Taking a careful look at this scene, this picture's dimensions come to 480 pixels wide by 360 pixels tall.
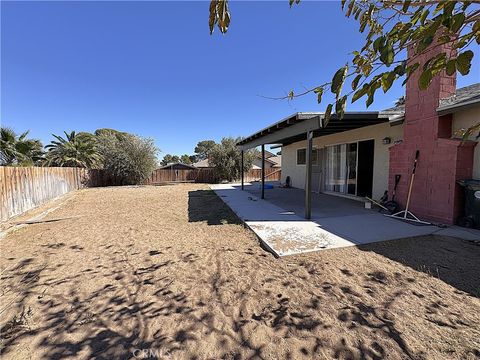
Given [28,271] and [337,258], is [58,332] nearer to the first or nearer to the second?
[28,271]

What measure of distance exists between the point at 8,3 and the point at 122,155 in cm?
1475

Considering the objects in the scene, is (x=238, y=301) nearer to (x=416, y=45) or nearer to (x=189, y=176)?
(x=416, y=45)

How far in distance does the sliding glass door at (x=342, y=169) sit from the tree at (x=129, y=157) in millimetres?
15754

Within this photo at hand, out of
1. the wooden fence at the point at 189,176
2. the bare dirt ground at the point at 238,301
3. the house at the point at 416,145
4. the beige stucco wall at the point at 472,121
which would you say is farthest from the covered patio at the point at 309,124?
the wooden fence at the point at 189,176

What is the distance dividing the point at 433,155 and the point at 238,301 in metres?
5.67

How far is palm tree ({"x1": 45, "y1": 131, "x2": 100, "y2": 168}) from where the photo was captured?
19.3 metres

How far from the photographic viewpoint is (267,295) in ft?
8.86

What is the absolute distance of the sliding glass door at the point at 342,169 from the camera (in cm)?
875

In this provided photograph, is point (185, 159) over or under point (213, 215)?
over

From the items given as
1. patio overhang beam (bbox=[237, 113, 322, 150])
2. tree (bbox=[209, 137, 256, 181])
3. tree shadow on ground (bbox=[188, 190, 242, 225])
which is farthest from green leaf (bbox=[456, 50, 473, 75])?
tree (bbox=[209, 137, 256, 181])

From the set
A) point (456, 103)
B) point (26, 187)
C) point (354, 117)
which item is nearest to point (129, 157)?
point (26, 187)

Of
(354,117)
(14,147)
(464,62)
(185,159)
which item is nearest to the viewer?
(464,62)

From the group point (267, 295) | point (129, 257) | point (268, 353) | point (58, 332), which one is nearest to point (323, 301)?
point (267, 295)
